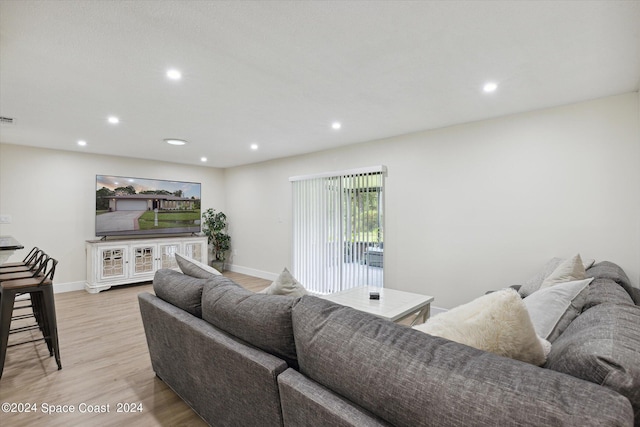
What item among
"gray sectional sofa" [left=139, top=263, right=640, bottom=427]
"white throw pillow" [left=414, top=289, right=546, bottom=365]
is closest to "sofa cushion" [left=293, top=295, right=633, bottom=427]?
"gray sectional sofa" [left=139, top=263, right=640, bottom=427]

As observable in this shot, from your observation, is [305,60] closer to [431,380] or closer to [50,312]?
[431,380]

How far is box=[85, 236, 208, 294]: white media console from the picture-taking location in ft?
16.6

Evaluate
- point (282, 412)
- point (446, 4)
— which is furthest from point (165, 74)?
point (282, 412)

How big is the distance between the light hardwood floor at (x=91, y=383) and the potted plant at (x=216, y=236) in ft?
10.3

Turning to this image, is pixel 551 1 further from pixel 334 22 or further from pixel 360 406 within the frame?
pixel 360 406

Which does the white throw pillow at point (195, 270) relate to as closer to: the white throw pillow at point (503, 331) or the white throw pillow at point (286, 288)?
the white throw pillow at point (286, 288)

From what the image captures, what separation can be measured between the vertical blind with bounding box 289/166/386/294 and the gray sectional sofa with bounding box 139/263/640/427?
275cm

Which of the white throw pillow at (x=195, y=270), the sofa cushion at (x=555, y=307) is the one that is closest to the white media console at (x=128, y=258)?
the white throw pillow at (x=195, y=270)

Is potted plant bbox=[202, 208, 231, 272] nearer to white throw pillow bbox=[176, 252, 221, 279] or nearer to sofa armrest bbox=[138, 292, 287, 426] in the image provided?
sofa armrest bbox=[138, 292, 287, 426]

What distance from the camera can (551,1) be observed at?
156 centimetres

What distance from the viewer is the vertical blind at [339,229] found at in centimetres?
441

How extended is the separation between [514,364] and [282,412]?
851 millimetres

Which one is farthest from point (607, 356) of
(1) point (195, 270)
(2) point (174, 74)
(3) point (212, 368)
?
(2) point (174, 74)

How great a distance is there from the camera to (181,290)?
200 cm
